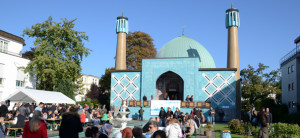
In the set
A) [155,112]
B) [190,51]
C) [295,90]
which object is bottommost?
[155,112]

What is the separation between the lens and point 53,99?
22000 mm

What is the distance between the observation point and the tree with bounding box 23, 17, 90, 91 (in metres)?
29.4

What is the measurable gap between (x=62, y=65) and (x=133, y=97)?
26.3 ft

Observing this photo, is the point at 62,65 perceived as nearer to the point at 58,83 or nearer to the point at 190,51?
the point at 58,83

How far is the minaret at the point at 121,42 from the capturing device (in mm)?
35500

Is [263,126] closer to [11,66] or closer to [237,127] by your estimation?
[237,127]

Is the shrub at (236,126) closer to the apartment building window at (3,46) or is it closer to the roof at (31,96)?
the roof at (31,96)

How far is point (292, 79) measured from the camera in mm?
27875

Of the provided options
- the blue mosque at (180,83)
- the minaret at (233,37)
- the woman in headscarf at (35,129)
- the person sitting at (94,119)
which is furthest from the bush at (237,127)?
the minaret at (233,37)

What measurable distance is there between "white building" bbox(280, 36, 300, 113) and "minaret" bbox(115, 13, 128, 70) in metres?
18.1

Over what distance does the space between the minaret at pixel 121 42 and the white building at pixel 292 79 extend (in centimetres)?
1805

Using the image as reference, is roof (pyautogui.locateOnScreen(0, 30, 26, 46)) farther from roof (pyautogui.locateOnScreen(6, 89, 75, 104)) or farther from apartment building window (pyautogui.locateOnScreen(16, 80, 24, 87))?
roof (pyautogui.locateOnScreen(6, 89, 75, 104))

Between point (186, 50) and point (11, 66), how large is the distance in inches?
806

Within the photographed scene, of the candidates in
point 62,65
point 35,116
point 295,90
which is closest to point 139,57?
point 62,65
